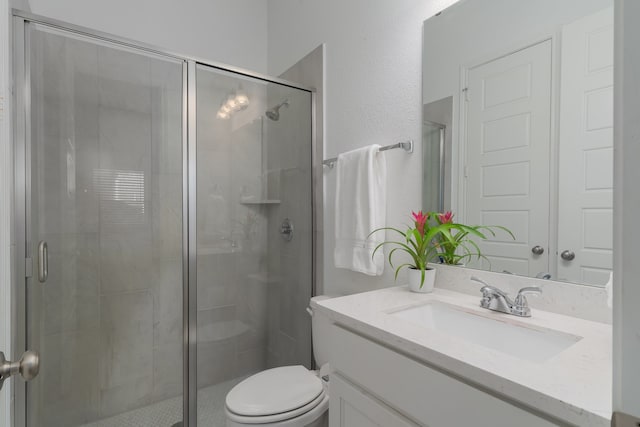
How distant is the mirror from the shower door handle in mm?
1539

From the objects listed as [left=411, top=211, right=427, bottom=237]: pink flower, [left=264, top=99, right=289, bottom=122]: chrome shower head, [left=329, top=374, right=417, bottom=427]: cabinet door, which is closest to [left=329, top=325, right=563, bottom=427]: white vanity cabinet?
[left=329, top=374, right=417, bottom=427]: cabinet door

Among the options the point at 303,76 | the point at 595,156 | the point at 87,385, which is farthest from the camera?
the point at 303,76

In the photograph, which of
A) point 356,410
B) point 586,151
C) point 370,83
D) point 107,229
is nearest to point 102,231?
point 107,229

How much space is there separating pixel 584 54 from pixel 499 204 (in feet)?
1.50

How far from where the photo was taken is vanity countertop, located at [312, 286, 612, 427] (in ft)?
1.55

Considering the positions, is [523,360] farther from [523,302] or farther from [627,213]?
[627,213]

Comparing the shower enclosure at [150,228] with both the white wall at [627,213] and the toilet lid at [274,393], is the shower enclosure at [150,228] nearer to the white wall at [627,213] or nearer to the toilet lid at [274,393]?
the toilet lid at [274,393]

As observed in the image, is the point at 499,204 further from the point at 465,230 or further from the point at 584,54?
the point at 584,54

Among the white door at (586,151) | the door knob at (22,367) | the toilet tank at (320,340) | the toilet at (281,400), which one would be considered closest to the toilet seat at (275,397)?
the toilet at (281,400)

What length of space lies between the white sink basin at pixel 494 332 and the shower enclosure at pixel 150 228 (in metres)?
1.01

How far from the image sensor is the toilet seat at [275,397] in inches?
43.9

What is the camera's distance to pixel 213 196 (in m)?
1.65

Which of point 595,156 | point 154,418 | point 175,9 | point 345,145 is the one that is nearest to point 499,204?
point 595,156

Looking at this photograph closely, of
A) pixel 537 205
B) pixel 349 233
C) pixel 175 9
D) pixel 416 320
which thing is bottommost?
pixel 416 320
